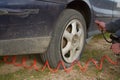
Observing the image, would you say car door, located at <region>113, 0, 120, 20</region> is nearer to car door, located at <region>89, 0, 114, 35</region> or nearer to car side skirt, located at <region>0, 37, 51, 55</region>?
car door, located at <region>89, 0, 114, 35</region>

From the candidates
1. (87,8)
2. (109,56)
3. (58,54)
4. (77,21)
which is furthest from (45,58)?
(109,56)

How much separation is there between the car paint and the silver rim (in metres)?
0.41

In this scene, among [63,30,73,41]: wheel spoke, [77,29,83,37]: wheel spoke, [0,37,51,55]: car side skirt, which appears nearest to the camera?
[0,37,51,55]: car side skirt

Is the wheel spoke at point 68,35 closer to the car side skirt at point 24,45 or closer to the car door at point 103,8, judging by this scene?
the car side skirt at point 24,45

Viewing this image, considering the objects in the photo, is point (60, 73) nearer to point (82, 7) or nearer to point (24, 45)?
point (24, 45)

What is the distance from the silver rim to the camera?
404 cm

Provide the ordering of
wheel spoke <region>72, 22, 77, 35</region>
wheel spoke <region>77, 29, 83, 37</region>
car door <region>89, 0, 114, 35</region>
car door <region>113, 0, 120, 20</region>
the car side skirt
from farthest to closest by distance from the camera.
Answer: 1. car door <region>113, 0, 120, 20</region>
2. car door <region>89, 0, 114, 35</region>
3. wheel spoke <region>77, 29, 83, 37</region>
4. wheel spoke <region>72, 22, 77, 35</region>
5. the car side skirt

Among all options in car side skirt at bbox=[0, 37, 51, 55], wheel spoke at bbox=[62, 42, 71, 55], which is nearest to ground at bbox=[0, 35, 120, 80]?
wheel spoke at bbox=[62, 42, 71, 55]

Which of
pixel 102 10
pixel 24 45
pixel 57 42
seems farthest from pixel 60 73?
pixel 102 10

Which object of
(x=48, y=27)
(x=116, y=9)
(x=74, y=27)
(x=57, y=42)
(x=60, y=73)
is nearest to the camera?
(x=48, y=27)

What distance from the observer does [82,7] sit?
4.38m

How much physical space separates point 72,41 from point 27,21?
1.03 metres

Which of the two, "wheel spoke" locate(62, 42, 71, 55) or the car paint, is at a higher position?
the car paint

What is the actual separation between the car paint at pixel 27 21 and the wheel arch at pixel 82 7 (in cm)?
32
